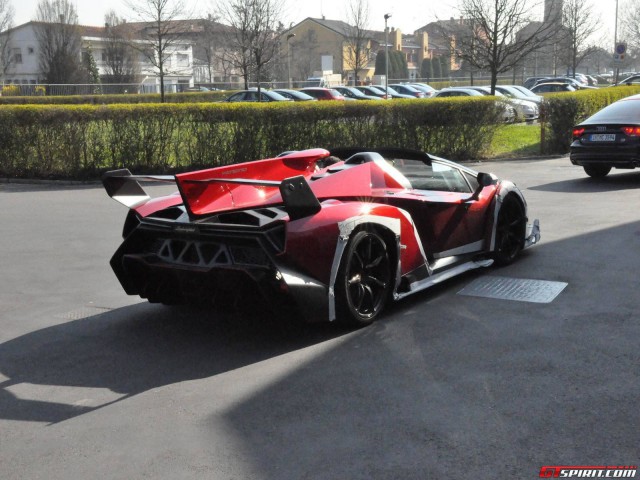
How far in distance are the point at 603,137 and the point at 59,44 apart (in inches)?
2593

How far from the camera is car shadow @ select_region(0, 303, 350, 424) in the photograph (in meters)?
4.99

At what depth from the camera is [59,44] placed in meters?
71.9

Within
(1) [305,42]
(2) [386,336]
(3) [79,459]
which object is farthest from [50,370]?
(1) [305,42]

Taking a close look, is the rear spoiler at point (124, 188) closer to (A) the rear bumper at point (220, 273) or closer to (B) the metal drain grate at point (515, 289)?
(A) the rear bumper at point (220, 273)

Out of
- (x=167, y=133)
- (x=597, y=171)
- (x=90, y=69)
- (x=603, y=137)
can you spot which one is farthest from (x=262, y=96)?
(x=90, y=69)

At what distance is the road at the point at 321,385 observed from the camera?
387 centimetres

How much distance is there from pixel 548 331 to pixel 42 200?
10586 mm

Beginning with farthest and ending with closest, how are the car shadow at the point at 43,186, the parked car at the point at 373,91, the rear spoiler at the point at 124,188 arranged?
1. the parked car at the point at 373,91
2. the car shadow at the point at 43,186
3. the rear spoiler at the point at 124,188

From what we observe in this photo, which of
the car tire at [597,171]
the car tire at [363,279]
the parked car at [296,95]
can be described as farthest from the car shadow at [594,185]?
the parked car at [296,95]

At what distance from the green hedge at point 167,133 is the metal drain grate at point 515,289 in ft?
34.8

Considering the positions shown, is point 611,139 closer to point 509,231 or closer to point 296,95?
point 509,231

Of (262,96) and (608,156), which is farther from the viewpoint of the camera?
(262,96)

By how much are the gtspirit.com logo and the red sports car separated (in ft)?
7.19

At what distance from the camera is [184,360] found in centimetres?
543
